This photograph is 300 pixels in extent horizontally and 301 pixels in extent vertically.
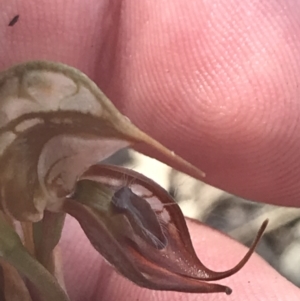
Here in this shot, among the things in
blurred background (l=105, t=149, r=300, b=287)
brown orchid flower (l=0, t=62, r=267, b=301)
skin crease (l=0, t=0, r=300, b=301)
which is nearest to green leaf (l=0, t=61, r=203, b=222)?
brown orchid flower (l=0, t=62, r=267, b=301)

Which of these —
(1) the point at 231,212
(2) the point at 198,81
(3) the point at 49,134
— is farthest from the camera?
(1) the point at 231,212

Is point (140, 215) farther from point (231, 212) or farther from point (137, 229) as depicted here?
point (231, 212)

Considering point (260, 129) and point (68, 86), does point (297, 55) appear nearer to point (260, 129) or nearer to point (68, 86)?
point (260, 129)

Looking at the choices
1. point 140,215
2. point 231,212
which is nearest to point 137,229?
point 140,215

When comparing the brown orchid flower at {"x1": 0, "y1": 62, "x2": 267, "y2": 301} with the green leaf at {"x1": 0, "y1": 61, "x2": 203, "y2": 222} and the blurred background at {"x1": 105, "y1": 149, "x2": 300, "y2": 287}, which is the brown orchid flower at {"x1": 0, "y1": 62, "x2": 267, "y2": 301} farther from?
the blurred background at {"x1": 105, "y1": 149, "x2": 300, "y2": 287}

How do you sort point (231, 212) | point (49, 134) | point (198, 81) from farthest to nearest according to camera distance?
point (231, 212)
point (198, 81)
point (49, 134)

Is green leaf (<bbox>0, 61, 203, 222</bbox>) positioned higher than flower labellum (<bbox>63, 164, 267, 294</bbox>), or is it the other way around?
green leaf (<bbox>0, 61, 203, 222</bbox>)
